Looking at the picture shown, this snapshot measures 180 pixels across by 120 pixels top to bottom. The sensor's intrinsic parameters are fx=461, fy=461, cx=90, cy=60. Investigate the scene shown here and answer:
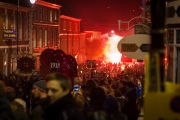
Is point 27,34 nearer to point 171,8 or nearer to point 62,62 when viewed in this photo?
point 171,8

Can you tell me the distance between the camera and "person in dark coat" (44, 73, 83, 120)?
543cm

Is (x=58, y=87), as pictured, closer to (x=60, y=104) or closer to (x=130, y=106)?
(x=60, y=104)

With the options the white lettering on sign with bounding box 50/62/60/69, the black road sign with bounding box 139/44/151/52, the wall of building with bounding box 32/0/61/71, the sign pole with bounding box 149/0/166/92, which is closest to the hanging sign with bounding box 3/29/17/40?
the wall of building with bounding box 32/0/61/71

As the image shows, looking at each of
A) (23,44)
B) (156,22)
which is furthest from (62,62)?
(23,44)

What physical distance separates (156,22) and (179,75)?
1003 cm

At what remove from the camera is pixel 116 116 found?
6.73 metres

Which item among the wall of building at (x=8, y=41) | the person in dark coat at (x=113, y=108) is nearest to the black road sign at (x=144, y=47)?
the person in dark coat at (x=113, y=108)

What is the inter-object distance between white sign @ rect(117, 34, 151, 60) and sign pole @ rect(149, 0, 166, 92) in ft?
11.2

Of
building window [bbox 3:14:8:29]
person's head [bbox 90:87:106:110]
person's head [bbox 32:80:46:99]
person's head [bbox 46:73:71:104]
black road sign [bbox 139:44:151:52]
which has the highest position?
building window [bbox 3:14:8:29]

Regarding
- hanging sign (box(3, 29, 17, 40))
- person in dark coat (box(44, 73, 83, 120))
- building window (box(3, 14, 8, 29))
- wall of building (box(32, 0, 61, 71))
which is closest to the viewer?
person in dark coat (box(44, 73, 83, 120))

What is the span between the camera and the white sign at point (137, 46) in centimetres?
900

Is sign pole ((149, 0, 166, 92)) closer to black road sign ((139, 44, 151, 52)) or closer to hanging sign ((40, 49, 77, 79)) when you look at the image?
black road sign ((139, 44, 151, 52))

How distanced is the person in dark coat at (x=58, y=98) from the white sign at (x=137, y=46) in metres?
3.63

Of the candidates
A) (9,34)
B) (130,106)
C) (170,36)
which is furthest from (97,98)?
(9,34)
